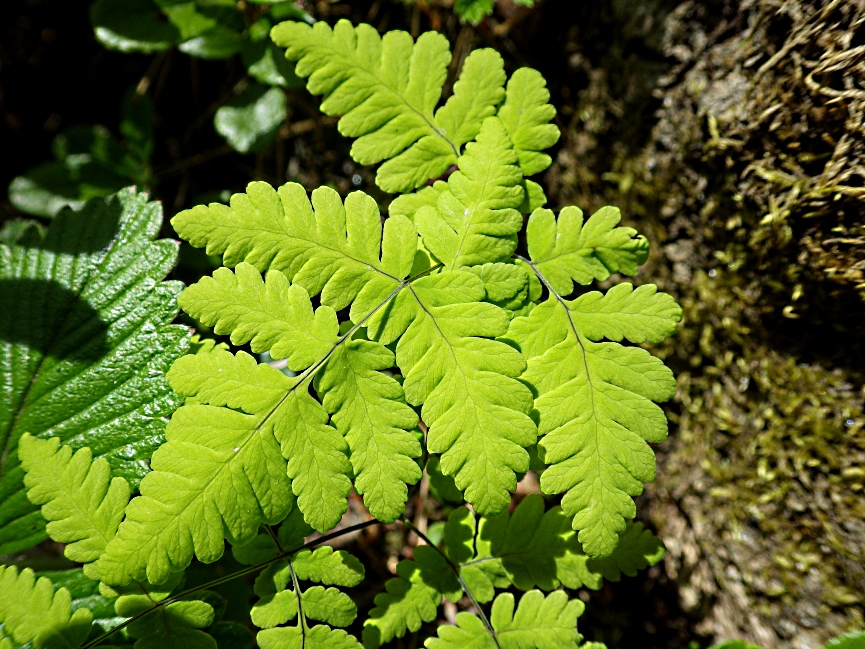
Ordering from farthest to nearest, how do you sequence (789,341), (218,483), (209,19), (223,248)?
(209,19) → (789,341) → (223,248) → (218,483)

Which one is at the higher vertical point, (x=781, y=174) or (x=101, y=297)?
(x=781, y=174)

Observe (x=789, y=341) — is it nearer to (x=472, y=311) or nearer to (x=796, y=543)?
(x=796, y=543)

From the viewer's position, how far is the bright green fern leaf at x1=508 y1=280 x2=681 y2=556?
54.2 inches

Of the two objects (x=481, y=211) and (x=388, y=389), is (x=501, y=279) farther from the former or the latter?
(x=388, y=389)

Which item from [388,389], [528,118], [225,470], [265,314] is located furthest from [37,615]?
[528,118]

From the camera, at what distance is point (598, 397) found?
56.6 inches

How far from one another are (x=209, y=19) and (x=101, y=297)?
1.24 m

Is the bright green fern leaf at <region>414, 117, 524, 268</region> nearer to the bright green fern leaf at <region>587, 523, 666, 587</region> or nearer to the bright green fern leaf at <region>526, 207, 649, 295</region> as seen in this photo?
the bright green fern leaf at <region>526, 207, 649, 295</region>

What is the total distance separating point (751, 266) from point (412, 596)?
152 cm

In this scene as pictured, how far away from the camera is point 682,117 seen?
196 centimetres

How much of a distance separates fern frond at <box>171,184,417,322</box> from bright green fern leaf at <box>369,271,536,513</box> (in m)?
0.10

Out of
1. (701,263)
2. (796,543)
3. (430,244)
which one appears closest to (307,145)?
(430,244)

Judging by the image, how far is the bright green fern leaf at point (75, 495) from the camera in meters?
1.43

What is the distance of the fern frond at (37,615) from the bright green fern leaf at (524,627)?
35.6 inches
